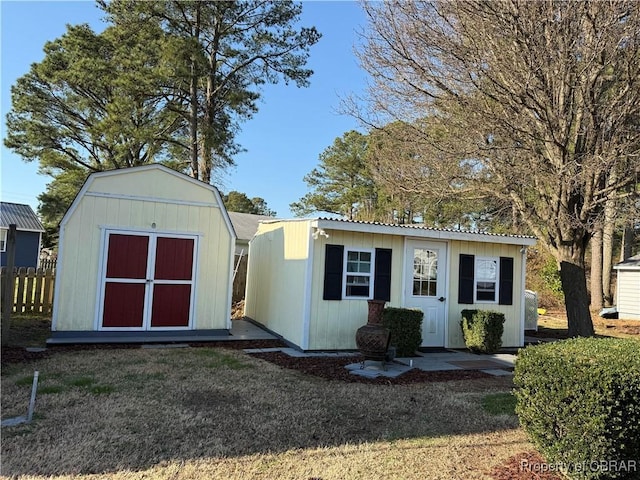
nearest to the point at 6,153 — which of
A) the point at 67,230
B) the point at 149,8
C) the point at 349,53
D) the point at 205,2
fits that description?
the point at 149,8

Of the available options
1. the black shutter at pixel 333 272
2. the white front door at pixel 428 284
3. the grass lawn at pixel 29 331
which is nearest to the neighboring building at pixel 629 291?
the white front door at pixel 428 284

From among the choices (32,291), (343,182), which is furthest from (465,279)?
(343,182)

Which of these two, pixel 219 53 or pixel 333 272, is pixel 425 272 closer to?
pixel 333 272

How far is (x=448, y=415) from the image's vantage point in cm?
473

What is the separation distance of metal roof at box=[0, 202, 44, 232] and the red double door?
51.8 ft

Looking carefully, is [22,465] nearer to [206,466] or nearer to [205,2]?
[206,466]

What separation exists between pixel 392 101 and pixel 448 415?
21.1 feet

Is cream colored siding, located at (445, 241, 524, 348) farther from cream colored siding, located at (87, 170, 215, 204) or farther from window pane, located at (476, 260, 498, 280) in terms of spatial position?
cream colored siding, located at (87, 170, 215, 204)

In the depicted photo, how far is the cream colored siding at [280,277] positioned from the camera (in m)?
8.37

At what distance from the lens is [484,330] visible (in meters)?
8.58

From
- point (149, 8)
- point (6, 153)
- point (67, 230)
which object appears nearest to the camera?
point (67, 230)

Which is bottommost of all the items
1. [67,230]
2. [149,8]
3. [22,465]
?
[22,465]

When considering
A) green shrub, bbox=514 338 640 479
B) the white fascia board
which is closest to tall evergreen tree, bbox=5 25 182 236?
→ the white fascia board

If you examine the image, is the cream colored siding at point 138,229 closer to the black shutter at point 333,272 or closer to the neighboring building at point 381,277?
the neighboring building at point 381,277
